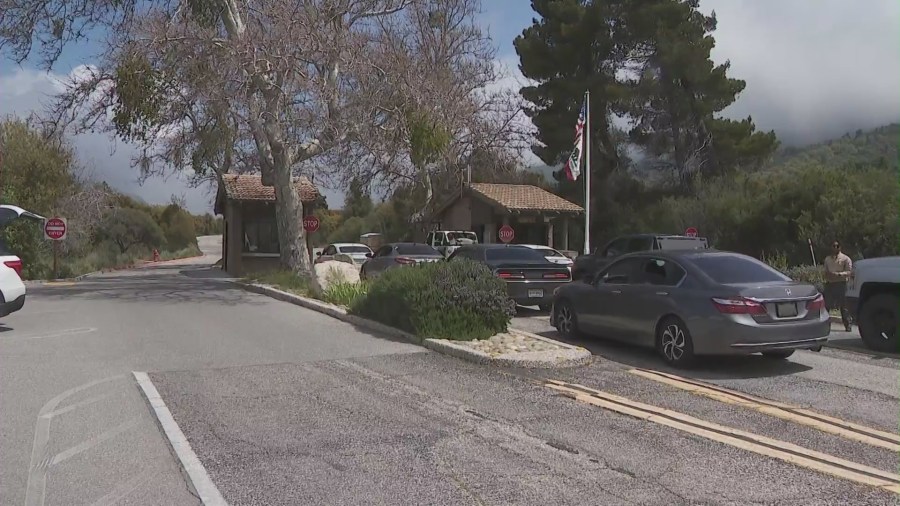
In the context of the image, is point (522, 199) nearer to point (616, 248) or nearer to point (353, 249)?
point (353, 249)

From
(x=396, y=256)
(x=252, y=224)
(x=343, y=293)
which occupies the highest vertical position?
(x=252, y=224)

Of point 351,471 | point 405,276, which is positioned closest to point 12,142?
point 405,276

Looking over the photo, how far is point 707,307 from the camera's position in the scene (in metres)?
8.70

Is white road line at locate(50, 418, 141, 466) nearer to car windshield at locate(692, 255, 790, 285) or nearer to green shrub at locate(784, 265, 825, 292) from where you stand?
car windshield at locate(692, 255, 790, 285)

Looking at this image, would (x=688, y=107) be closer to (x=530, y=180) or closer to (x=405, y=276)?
(x=530, y=180)

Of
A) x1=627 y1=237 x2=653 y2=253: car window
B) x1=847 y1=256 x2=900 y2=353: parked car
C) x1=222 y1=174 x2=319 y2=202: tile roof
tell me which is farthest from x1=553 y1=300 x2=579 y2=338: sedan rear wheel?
x1=222 y1=174 x2=319 y2=202: tile roof

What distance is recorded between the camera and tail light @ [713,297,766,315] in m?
8.51

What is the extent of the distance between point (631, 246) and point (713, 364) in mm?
10094

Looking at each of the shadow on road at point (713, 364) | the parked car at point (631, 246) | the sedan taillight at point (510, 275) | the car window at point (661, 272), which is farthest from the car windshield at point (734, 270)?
the parked car at point (631, 246)

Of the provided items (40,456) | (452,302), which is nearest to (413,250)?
(452,302)

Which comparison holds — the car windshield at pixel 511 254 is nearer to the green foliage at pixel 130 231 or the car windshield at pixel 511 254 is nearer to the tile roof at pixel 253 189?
the tile roof at pixel 253 189

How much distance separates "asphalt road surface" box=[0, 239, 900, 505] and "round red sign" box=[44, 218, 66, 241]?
706 inches

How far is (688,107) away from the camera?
124ft

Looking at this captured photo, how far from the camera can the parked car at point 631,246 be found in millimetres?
18219
